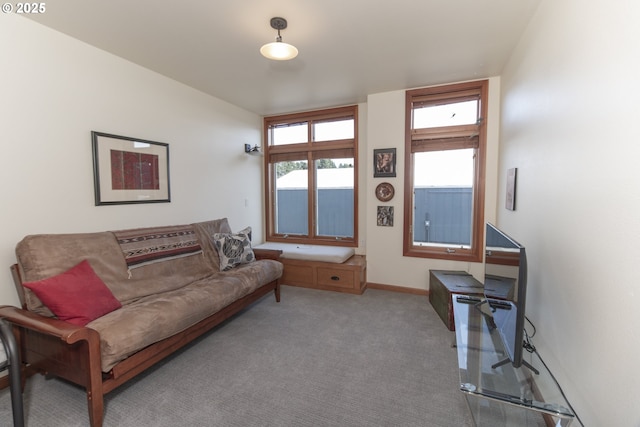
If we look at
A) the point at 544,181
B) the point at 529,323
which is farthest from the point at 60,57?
the point at 529,323

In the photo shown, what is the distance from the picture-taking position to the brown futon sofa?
163 cm

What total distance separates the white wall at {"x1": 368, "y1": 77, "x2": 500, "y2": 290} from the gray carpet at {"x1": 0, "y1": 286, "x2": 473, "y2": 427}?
0.90 m

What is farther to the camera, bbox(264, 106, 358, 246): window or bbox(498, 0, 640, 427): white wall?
bbox(264, 106, 358, 246): window

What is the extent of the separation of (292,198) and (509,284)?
3590mm

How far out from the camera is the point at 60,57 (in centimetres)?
228

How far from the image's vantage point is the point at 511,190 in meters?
2.54

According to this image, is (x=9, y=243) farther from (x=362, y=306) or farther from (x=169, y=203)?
(x=362, y=306)

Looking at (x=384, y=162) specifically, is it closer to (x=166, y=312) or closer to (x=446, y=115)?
(x=446, y=115)

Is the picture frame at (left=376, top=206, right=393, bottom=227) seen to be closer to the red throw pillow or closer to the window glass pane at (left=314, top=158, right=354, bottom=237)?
the window glass pane at (left=314, top=158, right=354, bottom=237)

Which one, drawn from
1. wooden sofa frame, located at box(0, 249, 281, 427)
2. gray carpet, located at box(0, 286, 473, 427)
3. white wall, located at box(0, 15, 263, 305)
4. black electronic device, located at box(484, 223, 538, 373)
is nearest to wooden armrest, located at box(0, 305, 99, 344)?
wooden sofa frame, located at box(0, 249, 281, 427)

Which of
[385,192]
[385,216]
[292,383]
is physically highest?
[385,192]

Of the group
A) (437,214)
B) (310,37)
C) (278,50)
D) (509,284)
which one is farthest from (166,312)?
(437,214)

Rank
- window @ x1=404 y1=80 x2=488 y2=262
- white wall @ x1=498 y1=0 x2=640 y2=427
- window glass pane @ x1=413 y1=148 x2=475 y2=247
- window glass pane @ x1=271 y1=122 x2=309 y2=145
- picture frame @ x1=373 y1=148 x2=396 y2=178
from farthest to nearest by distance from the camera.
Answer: window glass pane @ x1=271 y1=122 x2=309 y2=145
picture frame @ x1=373 y1=148 x2=396 y2=178
window glass pane @ x1=413 y1=148 x2=475 y2=247
window @ x1=404 y1=80 x2=488 y2=262
white wall @ x1=498 y1=0 x2=640 y2=427

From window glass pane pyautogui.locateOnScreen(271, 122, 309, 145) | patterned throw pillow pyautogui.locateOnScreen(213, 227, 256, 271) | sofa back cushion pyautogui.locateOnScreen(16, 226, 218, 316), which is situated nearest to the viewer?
sofa back cushion pyautogui.locateOnScreen(16, 226, 218, 316)
